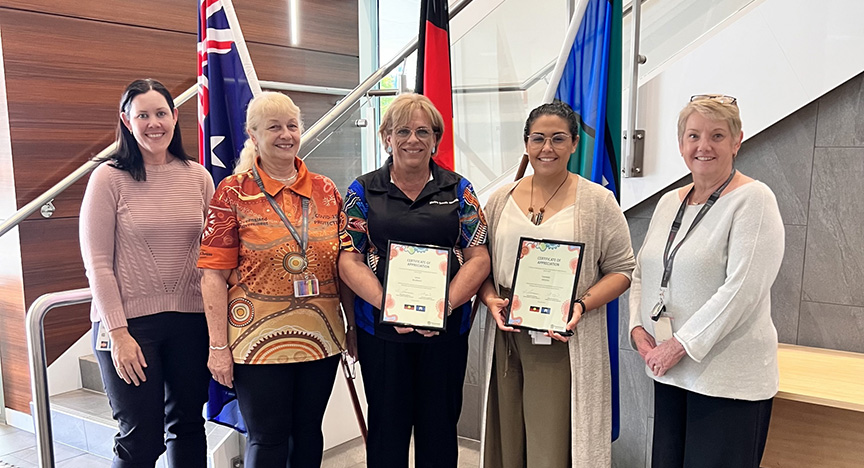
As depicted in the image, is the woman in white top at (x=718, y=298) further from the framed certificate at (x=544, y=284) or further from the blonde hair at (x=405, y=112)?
the blonde hair at (x=405, y=112)

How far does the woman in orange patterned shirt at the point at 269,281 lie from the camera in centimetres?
187

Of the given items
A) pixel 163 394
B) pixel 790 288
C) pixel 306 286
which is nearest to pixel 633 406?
pixel 790 288

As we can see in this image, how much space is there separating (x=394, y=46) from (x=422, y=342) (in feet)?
14.8

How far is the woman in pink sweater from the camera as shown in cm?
187

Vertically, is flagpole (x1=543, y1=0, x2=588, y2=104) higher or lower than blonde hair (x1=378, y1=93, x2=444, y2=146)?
higher

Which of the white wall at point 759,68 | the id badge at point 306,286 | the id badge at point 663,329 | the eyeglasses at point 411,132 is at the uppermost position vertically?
the white wall at point 759,68

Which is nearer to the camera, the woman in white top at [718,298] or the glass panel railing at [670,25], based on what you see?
the woman in white top at [718,298]

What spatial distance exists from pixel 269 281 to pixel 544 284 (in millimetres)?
867

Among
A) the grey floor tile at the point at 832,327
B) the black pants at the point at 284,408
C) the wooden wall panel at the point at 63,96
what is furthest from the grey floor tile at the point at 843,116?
the wooden wall panel at the point at 63,96

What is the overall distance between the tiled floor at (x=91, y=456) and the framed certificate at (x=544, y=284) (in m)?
1.50

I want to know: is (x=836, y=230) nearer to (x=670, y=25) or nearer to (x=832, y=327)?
(x=832, y=327)

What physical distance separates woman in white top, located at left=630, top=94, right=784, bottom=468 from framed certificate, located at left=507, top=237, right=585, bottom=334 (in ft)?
0.88

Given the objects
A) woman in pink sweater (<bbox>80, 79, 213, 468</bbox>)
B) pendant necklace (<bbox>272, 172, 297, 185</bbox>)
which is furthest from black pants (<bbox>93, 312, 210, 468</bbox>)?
pendant necklace (<bbox>272, 172, 297, 185</bbox>)

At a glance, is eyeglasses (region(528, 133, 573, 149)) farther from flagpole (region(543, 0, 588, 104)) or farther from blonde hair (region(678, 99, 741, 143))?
flagpole (region(543, 0, 588, 104))
